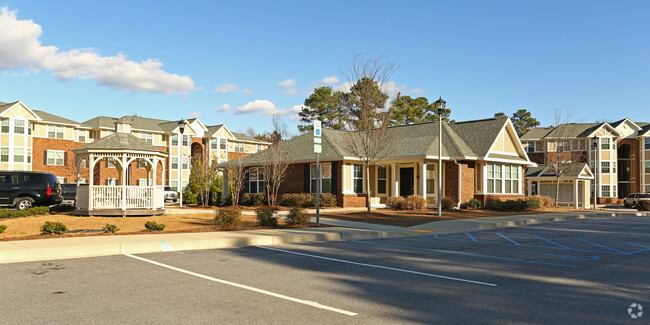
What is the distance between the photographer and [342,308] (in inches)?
250

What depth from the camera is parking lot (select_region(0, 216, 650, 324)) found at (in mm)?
5988

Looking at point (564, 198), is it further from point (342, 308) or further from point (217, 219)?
point (342, 308)

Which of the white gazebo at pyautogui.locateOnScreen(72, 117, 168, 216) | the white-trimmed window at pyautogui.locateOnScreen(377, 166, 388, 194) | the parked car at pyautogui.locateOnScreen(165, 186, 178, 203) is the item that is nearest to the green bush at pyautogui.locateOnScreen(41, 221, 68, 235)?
the white gazebo at pyautogui.locateOnScreen(72, 117, 168, 216)

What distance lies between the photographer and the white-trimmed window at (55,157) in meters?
54.4

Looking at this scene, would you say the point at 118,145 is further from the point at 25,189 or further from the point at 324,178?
the point at 324,178

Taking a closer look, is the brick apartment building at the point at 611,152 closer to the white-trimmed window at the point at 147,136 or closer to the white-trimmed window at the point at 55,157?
the white-trimmed window at the point at 147,136

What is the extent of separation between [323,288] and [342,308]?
1.28 m

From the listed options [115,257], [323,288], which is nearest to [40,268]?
[115,257]

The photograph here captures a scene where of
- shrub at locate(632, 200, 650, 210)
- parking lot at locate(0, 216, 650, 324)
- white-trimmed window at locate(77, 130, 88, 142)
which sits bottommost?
shrub at locate(632, 200, 650, 210)

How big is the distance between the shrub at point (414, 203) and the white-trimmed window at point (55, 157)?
42830 millimetres

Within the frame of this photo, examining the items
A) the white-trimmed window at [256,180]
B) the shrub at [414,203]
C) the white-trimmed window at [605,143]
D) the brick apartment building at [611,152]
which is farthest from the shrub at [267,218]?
the white-trimmed window at [605,143]

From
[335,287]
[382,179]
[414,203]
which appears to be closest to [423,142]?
[382,179]

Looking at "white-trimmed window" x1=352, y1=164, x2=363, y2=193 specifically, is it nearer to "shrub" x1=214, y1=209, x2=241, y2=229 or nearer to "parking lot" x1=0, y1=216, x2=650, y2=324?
"shrub" x1=214, y1=209, x2=241, y2=229

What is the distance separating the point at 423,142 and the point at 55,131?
141 ft
